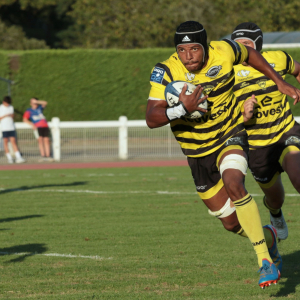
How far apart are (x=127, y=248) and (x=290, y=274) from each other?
2.02 meters

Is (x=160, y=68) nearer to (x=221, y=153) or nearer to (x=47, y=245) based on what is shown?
(x=221, y=153)

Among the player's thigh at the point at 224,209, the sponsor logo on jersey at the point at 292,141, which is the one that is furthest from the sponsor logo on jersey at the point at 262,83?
the player's thigh at the point at 224,209

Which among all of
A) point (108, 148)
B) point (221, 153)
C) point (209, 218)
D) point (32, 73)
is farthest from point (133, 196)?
point (32, 73)

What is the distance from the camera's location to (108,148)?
63.3 feet

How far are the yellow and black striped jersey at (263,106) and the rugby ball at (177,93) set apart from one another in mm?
1497

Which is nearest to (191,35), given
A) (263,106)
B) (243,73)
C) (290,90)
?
(290,90)

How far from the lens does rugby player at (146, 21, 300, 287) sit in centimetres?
498

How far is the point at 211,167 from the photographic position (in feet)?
18.2

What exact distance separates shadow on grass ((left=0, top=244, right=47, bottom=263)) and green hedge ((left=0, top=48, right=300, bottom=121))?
2030 centimetres

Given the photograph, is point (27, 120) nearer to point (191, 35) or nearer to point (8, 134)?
point (8, 134)

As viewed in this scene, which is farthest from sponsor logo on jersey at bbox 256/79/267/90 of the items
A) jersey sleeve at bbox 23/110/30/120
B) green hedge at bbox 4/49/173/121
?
green hedge at bbox 4/49/173/121

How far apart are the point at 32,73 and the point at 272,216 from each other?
21622 mm

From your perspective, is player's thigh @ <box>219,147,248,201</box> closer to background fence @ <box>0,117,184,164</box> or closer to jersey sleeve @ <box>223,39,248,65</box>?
jersey sleeve @ <box>223,39,248,65</box>

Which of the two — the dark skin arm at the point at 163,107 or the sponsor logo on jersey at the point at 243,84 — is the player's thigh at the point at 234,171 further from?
the sponsor logo on jersey at the point at 243,84
